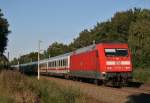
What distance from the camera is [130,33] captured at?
6238 cm

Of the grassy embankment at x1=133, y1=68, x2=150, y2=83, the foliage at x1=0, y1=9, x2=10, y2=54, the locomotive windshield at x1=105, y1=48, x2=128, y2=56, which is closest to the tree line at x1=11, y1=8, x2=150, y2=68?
the locomotive windshield at x1=105, y1=48, x2=128, y2=56

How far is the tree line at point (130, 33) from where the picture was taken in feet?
171

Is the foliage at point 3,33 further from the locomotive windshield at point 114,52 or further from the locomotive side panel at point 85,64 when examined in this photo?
the locomotive windshield at point 114,52

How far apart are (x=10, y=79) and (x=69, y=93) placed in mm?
5401

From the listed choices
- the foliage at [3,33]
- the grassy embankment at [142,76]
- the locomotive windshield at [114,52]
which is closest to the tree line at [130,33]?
the locomotive windshield at [114,52]

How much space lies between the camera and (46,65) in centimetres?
6912

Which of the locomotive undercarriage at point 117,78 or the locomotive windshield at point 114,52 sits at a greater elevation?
the locomotive windshield at point 114,52

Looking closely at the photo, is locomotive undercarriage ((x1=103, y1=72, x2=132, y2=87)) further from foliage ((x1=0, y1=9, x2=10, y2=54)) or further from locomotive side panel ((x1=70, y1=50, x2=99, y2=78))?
foliage ((x1=0, y1=9, x2=10, y2=54))

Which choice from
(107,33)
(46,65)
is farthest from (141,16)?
(46,65)

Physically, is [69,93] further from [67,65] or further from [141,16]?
[141,16]

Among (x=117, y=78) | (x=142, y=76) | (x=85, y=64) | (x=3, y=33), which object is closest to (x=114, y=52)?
(x=117, y=78)

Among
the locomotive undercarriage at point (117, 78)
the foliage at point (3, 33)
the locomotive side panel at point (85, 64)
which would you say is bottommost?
the locomotive undercarriage at point (117, 78)

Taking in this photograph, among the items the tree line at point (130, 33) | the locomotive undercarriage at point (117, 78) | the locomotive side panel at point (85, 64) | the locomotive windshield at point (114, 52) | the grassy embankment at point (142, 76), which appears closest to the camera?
the locomotive undercarriage at point (117, 78)

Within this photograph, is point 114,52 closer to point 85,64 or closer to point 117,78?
point 117,78
